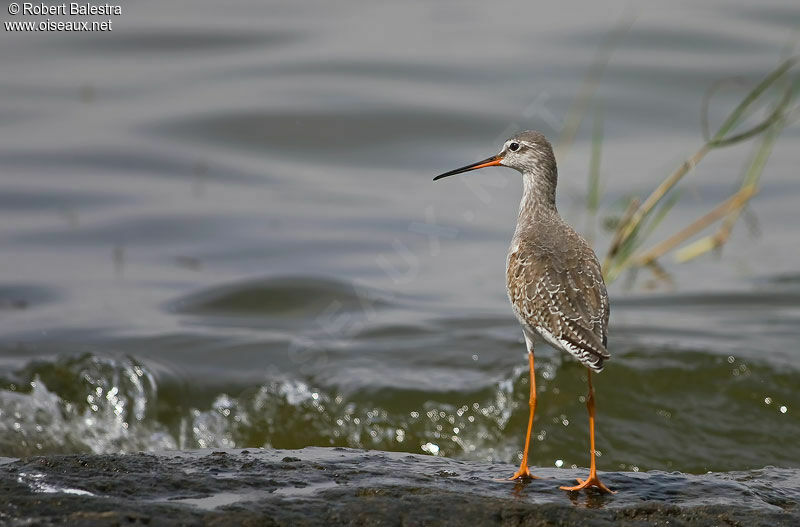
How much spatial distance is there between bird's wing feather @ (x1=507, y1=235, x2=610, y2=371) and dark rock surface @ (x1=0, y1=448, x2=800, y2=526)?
2.33 feet

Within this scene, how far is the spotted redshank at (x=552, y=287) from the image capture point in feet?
18.0

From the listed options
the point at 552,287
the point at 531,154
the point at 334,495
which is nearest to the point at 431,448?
the point at 531,154

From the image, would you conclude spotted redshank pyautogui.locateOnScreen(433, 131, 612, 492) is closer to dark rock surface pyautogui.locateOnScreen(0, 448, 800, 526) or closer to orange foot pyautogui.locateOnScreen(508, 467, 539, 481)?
orange foot pyautogui.locateOnScreen(508, 467, 539, 481)

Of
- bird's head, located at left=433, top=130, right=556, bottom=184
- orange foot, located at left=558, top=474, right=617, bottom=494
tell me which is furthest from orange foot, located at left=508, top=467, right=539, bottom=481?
bird's head, located at left=433, top=130, right=556, bottom=184

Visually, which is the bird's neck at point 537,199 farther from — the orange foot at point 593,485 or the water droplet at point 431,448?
the water droplet at point 431,448

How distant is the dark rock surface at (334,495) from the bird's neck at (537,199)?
1.94 meters

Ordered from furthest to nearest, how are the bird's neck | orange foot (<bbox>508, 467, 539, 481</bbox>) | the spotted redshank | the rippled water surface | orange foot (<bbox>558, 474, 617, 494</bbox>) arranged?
1. the rippled water surface
2. the bird's neck
3. the spotted redshank
4. orange foot (<bbox>508, 467, 539, 481</bbox>)
5. orange foot (<bbox>558, 474, 617, 494</bbox>)

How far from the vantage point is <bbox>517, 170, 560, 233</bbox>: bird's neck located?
22.5 ft

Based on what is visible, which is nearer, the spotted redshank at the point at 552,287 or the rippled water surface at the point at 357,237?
the spotted redshank at the point at 552,287

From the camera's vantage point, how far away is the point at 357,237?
A: 41.7 ft

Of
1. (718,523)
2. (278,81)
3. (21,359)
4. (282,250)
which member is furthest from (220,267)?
(718,523)

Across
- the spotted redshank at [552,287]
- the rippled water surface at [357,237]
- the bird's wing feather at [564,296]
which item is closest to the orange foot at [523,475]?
the spotted redshank at [552,287]

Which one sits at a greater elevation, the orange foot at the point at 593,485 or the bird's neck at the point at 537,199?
the bird's neck at the point at 537,199

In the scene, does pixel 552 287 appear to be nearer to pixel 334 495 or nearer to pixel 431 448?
pixel 334 495
